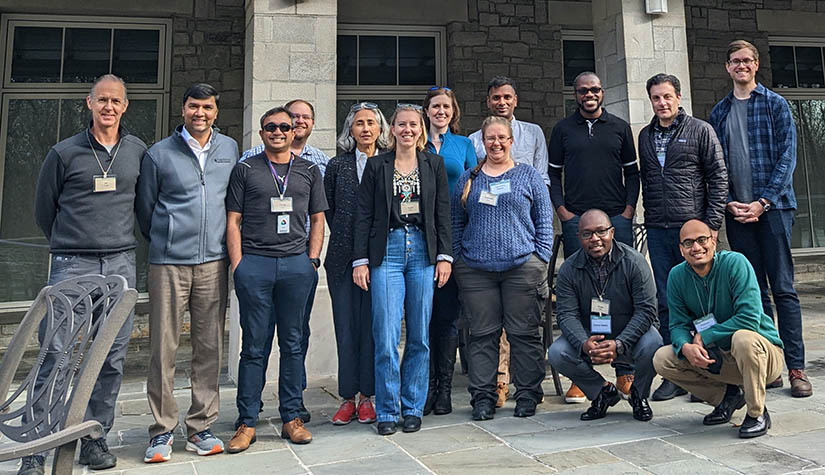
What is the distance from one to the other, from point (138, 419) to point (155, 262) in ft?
3.75

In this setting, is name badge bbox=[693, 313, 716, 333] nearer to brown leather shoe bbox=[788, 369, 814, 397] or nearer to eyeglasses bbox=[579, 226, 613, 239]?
eyeglasses bbox=[579, 226, 613, 239]

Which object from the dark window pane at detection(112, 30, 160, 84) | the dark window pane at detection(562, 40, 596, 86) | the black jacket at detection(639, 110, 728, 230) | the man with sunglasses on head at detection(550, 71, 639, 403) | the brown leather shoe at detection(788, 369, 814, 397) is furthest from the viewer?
the dark window pane at detection(562, 40, 596, 86)

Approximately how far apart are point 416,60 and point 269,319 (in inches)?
197

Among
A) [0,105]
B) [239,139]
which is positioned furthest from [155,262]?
[0,105]

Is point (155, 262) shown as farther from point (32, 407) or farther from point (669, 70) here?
point (669, 70)

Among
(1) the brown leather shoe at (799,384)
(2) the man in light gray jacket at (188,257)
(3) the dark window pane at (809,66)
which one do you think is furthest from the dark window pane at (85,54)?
(3) the dark window pane at (809,66)

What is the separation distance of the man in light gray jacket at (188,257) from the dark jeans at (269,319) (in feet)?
0.45

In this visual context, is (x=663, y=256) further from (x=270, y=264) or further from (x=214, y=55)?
(x=214, y=55)

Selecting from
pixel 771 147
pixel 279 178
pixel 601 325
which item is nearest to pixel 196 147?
pixel 279 178

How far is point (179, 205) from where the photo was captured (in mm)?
2701

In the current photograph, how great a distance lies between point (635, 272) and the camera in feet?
10.0

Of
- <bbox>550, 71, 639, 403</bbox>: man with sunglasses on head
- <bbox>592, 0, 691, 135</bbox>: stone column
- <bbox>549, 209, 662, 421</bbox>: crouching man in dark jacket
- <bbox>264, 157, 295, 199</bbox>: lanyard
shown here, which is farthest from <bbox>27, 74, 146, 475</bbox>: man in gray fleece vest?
<bbox>592, 0, 691, 135</bbox>: stone column

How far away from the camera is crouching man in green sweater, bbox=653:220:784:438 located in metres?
2.66

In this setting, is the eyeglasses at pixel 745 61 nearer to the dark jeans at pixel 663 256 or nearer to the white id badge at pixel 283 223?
the dark jeans at pixel 663 256
